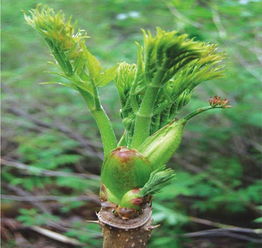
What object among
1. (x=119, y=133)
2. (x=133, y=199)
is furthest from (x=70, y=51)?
(x=119, y=133)

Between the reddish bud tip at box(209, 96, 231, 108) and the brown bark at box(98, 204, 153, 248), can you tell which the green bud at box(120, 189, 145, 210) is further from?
the reddish bud tip at box(209, 96, 231, 108)

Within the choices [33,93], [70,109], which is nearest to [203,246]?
[70,109]

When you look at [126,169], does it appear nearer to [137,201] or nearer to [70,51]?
[137,201]

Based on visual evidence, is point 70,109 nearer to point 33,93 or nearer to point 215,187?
point 33,93

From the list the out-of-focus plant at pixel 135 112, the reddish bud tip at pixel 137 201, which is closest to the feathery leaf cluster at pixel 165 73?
the out-of-focus plant at pixel 135 112

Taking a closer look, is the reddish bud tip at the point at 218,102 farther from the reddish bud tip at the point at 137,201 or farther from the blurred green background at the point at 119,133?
the blurred green background at the point at 119,133

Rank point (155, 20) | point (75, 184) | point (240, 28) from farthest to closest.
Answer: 1. point (155, 20)
2. point (75, 184)
3. point (240, 28)

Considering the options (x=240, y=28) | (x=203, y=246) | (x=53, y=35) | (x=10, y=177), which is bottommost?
(x=203, y=246)
